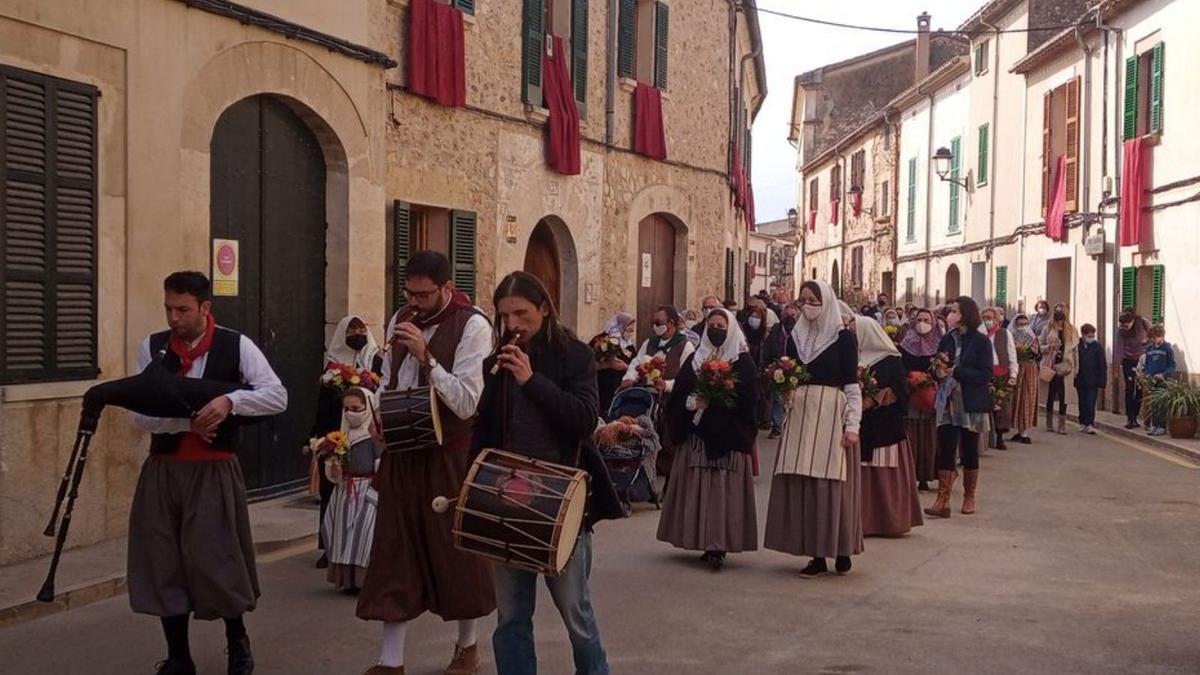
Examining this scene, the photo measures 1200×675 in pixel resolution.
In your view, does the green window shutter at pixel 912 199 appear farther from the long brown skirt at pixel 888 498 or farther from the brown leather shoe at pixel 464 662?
the brown leather shoe at pixel 464 662

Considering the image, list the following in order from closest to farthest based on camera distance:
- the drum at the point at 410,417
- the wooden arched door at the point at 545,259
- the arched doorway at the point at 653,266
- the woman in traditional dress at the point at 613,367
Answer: the drum at the point at 410,417
the woman in traditional dress at the point at 613,367
the wooden arched door at the point at 545,259
the arched doorway at the point at 653,266

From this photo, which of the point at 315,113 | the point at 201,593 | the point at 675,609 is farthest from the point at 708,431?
the point at 315,113

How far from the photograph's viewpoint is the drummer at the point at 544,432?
5062mm

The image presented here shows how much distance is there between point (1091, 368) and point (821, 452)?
39.9 feet

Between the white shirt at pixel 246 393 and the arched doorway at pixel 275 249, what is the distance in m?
4.75

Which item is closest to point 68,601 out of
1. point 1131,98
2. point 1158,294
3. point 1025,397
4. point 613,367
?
point 613,367

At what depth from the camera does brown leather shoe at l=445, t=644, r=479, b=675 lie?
610 cm

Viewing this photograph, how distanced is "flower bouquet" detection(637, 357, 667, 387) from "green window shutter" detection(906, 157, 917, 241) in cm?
2862

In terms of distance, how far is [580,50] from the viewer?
17594mm

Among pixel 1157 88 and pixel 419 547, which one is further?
pixel 1157 88

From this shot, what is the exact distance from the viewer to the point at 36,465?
8.52 m

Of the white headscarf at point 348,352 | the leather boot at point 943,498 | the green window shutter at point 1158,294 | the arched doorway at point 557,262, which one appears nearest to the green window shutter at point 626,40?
the arched doorway at point 557,262

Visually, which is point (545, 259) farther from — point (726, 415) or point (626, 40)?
point (726, 415)

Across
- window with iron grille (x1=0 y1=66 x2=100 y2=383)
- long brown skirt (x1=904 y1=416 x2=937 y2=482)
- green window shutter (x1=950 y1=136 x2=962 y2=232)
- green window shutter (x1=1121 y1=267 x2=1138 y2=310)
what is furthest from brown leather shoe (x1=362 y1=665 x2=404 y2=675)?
green window shutter (x1=950 y1=136 x2=962 y2=232)
